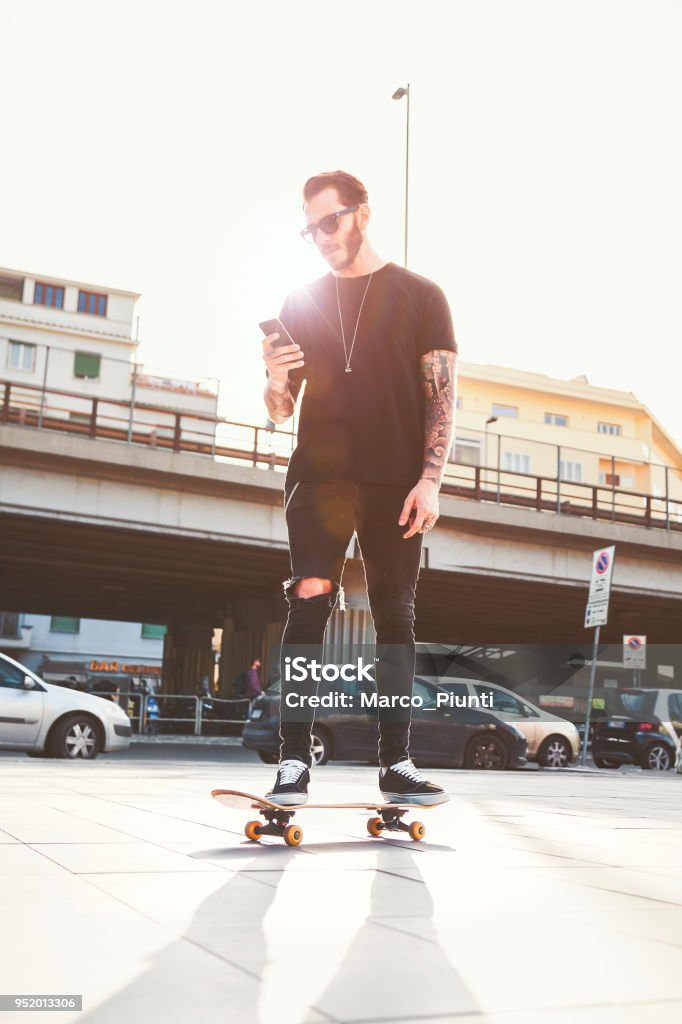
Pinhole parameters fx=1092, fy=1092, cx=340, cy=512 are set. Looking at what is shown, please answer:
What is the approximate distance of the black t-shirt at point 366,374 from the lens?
13.6ft

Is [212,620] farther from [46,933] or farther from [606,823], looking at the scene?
[46,933]

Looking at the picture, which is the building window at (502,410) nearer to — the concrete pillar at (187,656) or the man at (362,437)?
the concrete pillar at (187,656)

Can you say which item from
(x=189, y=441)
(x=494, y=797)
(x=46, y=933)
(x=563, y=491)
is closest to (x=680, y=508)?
(x=563, y=491)

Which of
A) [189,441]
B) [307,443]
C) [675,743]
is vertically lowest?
[675,743]

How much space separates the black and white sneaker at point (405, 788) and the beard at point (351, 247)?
1.99 meters

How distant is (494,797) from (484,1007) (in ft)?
→ 19.6

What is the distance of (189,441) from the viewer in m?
24.3

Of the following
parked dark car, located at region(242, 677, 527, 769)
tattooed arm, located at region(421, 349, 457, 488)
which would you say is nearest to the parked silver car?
parked dark car, located at region(242, 677, 527, 769)

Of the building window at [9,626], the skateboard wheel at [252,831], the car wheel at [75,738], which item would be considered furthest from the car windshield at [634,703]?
the building window at [9,626]

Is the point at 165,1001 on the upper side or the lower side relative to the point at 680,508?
lower

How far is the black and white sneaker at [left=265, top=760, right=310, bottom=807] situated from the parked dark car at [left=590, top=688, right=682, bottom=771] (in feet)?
54.7

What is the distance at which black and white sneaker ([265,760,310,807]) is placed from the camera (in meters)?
3.82

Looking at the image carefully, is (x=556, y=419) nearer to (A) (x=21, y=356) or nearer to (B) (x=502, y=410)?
(B) (x=502, y=410)

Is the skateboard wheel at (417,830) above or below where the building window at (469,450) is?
below
